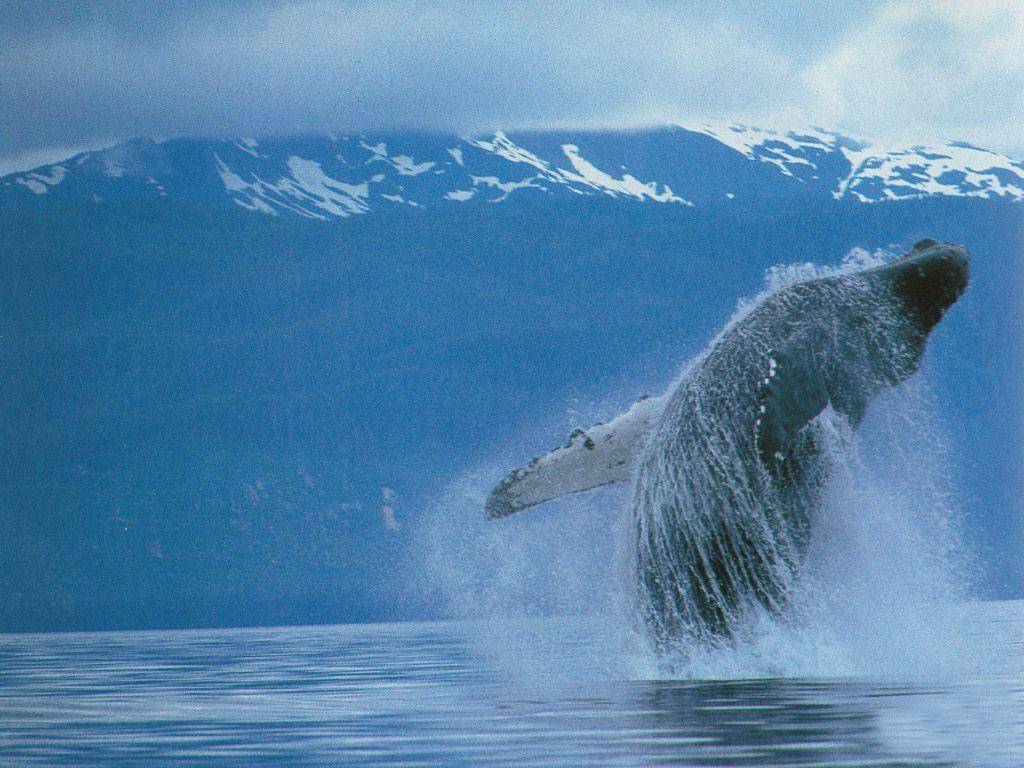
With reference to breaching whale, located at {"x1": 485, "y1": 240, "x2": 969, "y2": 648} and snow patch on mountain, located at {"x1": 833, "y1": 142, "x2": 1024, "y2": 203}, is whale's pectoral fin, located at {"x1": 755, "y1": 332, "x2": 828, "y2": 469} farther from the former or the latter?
snow patch on mountain, located at {"x1": 833, "y1": 142, "x2": 1024, "y2": 203}

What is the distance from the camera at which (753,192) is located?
76500 millimetres

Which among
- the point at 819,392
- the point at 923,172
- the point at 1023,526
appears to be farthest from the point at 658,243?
the point at 819,392

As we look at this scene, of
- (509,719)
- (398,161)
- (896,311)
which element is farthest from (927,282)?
(398,161)

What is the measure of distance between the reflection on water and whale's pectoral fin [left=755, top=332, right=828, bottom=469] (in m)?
1.33

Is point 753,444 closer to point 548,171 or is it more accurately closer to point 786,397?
point 786,397

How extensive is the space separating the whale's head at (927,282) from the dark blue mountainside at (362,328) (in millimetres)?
31757

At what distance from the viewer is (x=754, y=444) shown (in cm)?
906

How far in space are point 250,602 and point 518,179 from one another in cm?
3806

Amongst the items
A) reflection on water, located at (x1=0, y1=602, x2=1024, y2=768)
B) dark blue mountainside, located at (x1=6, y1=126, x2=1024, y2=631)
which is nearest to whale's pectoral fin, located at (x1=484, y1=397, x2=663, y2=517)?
reflection on water, located at (x1=0, y1=602, x2=1024, y2=768)

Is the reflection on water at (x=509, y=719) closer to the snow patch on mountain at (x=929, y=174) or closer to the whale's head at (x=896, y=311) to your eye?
the whale's head at (x=896, y=311)

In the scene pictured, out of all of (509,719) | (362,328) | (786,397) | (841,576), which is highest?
(362,328)

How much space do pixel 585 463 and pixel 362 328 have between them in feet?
200

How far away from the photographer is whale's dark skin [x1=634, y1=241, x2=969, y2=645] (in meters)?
9.12

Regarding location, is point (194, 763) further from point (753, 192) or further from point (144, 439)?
point (753, 192)
